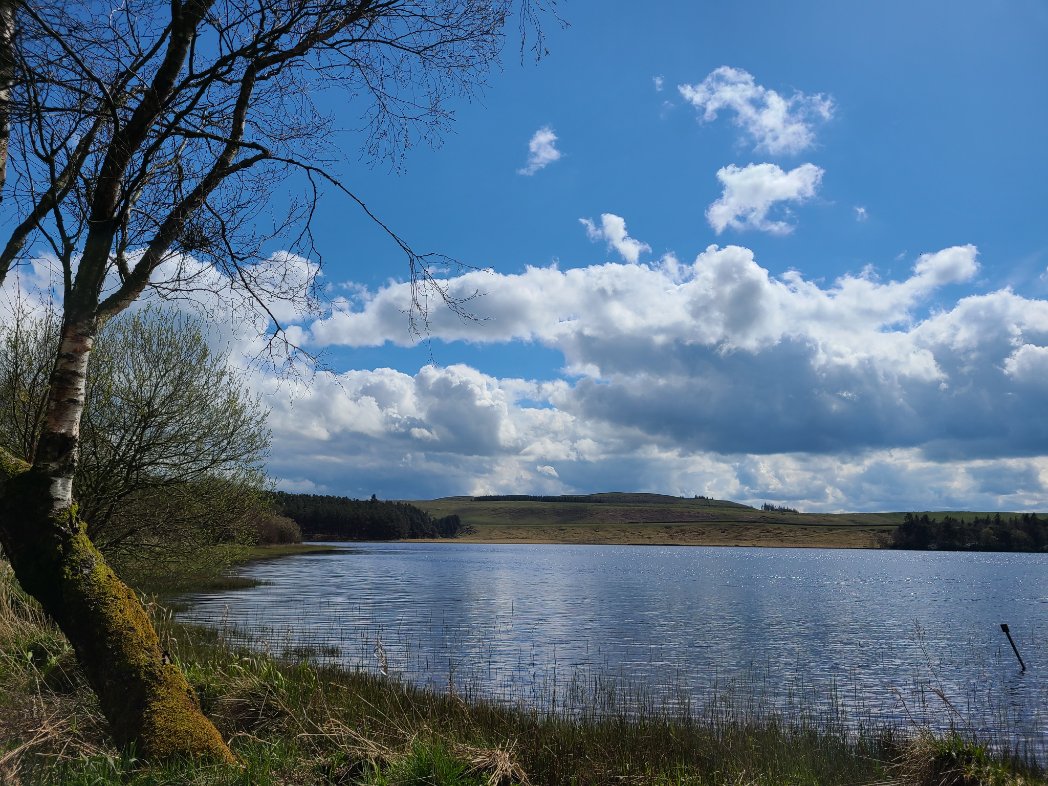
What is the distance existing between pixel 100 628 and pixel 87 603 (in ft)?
0.81

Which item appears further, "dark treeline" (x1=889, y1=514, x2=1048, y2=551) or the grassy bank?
"dark treeline" (x1=889, y1=514, x2=1048, y2=551)

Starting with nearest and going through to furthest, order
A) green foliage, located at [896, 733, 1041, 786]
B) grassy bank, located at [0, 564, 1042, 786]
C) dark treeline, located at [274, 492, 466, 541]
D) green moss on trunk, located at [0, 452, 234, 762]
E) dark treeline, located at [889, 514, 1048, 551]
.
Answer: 1. green moss on trunk, located at [0, 452, 234, 762]
2. grassy bank, located at [0, 564, 1042, 786]
3. green foliage, located at [896, 733, 1041, 786]
4. dark treeline, located at [889, 514, 1048, 551]
5. dark treeline, located at [274, 492, 466, 541]

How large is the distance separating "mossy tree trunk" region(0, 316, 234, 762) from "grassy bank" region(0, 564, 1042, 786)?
0.30m

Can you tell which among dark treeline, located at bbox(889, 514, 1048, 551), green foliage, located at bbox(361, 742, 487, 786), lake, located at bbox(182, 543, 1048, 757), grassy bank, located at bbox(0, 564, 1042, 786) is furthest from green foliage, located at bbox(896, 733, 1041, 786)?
dark treeline, located at bbox(889, 514, 1048, 551)

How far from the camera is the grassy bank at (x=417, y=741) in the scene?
689 cm

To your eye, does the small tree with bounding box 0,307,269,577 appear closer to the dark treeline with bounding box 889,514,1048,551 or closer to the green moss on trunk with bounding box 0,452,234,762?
the green moss on trunk with bounding box 0,452,234,762

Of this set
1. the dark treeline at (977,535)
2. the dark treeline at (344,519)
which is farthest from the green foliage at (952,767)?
the dark treeline at (977,535)

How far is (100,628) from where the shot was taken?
6.60 m

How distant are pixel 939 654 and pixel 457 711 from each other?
21275 mm

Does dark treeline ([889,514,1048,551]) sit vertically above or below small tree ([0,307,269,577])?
below

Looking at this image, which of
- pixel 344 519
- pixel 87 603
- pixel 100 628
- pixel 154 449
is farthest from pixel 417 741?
pixel 344 519

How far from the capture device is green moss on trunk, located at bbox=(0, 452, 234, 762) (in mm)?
6574

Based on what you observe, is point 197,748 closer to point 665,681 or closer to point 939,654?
point 665,681

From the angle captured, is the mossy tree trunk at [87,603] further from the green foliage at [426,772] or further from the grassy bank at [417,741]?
the green foliage at [426,772]
